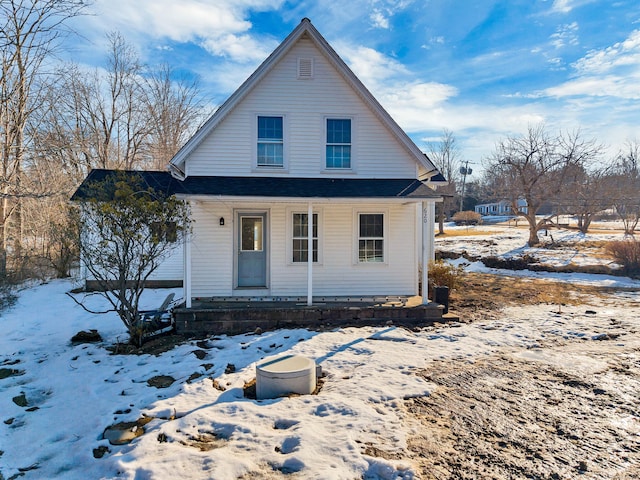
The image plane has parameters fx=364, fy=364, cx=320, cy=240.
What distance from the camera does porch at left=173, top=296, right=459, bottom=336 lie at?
7969mm

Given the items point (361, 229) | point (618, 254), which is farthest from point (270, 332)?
point (618, 254)

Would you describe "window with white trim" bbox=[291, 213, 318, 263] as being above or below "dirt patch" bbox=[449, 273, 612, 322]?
above

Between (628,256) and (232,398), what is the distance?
1676cm

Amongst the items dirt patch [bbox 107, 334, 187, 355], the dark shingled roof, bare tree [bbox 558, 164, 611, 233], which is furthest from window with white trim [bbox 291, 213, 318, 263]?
bare tree [bbox 558, 164, 611, 233]

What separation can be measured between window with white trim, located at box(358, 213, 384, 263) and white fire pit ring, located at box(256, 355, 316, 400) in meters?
5.26

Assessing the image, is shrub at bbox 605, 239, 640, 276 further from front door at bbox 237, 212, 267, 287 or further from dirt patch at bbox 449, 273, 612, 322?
front door at bbox 237, 212, 267, 287

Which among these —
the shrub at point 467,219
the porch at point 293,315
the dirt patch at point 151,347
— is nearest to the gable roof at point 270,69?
the porch at point 293,315

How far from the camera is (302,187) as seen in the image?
907cm

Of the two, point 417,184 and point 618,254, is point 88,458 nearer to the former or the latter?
point 417,184

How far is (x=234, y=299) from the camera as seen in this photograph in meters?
9.25

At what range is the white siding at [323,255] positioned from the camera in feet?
31.2

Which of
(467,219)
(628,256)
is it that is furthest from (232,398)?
(467,219)

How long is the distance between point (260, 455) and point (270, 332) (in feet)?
14.1

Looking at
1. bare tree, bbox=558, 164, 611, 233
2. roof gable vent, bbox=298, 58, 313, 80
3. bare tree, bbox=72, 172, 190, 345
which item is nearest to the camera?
bare tree, bbox=72, 172, 190, 345
